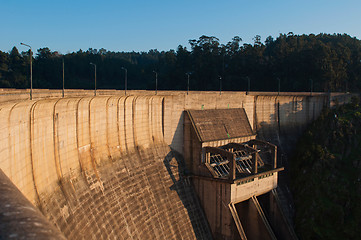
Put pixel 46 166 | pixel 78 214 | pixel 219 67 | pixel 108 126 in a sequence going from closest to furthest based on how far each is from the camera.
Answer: pixel 46 166, pixel 78 214, pixel 108 126, pixel 219 67

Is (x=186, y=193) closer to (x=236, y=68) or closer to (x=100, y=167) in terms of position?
(x=100, y=167)

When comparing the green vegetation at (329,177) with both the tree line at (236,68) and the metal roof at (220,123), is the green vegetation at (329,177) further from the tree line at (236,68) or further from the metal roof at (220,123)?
the tree line at (236,68)

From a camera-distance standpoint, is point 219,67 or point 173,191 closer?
point 173,191

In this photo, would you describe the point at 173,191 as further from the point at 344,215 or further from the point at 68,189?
the point at 344,215

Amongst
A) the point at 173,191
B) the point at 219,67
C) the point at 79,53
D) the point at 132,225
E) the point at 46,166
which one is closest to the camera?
the point at 46,166

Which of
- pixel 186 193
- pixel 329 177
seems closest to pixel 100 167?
pixel 186 193

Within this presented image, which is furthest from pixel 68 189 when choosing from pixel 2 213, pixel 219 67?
pixel 219 67
